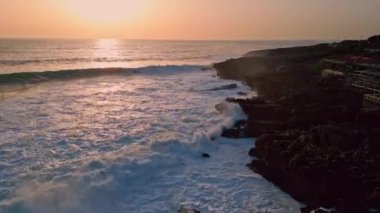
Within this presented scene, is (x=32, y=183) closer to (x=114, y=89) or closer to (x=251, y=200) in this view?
(x=251, y=200)

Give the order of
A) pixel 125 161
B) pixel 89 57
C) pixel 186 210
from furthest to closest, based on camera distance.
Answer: pixel 89 57
pixel 125 161
pixel 186 210

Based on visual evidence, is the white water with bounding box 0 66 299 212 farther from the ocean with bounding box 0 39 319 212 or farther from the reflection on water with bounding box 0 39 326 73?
the reflection on water with bounding box 0 39 326 73

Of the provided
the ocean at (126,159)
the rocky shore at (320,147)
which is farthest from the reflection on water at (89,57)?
the rocky shore at (320,147)

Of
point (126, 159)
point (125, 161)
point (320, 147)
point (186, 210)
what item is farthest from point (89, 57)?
point (186, 210)

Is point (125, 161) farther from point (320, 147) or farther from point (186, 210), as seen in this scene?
point (320, 147)

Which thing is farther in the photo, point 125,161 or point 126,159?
point 126,159

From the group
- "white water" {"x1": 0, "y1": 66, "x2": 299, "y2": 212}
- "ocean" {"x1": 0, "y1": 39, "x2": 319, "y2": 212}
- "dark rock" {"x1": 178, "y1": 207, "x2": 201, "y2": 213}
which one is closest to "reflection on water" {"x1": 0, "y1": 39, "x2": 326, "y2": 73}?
"ocean" {"x1": 0, "y1": 39, "x2": 319, "y2": 212}

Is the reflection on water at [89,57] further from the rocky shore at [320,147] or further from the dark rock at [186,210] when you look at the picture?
the dark rock at [186,210]

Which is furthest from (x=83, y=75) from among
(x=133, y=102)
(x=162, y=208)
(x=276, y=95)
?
(x=162, y=208)
